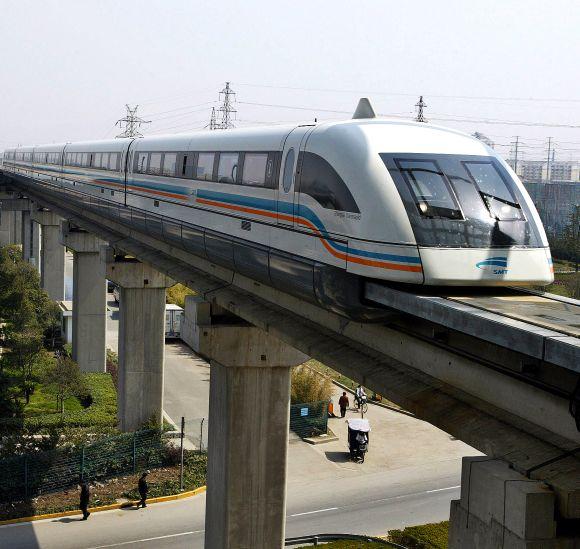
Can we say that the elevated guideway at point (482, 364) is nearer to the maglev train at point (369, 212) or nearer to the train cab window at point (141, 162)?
the maglev train at point (369, 212)

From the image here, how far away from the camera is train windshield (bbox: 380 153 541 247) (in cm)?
1046

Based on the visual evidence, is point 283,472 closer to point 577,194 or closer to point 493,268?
point 493,268

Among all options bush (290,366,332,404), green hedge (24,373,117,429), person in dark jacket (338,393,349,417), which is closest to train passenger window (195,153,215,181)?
bush (290,366,332,404)

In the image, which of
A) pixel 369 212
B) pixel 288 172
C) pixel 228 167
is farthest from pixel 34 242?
pixel 369 212

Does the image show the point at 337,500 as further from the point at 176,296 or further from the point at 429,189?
the point at 176,296

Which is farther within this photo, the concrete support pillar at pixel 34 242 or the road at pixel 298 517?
the concrete support pillar at pixel 34 242

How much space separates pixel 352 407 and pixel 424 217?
2098 cm

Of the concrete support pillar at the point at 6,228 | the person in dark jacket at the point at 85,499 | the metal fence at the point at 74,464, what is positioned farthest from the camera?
the concrete support pillar at the point at 6,228

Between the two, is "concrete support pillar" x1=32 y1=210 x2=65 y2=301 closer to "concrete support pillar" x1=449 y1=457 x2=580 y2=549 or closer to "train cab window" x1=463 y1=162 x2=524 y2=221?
"train cab window" x1=463 y1=162 x2=524 y2=221

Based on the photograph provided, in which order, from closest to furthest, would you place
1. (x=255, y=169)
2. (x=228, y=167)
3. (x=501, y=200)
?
(x=501, y=200), (x=255, y=169), (x=228, y=167)

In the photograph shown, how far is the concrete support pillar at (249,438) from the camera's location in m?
17.0

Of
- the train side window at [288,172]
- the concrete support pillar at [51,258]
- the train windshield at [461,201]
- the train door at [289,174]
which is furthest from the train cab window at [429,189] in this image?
the concrete support pillar at [51,258]

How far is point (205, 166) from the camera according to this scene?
17.9 m

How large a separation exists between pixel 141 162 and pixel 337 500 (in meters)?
9.81
